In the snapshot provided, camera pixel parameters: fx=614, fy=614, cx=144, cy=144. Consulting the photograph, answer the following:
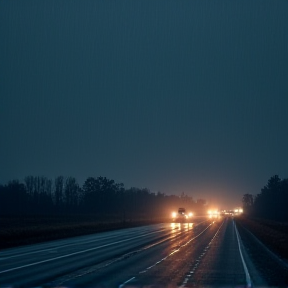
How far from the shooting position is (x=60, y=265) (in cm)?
2556

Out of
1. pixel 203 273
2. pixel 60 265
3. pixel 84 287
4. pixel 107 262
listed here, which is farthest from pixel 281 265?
pixel 84 287

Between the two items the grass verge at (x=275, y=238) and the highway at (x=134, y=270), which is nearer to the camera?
the highway at (x=134, y=270)

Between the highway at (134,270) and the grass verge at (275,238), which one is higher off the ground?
the grass verge at (275,238)

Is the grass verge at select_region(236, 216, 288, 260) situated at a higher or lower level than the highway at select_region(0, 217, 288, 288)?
higher

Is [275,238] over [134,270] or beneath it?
over

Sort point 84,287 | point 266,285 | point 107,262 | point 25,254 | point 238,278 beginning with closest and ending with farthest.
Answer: point 84,287
point 266,285
point 238,278
point 107,262
point 25,254

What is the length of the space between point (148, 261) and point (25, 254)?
748 centimetres

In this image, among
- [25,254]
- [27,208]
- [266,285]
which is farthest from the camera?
[27,208]

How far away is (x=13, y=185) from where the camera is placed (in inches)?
7726

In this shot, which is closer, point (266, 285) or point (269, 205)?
point (266, 285)

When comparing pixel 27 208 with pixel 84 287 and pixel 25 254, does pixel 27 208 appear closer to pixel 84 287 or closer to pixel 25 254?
pixel 25 254

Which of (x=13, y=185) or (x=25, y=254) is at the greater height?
(x=13, y=185)

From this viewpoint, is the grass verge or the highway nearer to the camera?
the highway

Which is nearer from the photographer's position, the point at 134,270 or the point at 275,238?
the point at 134,270
